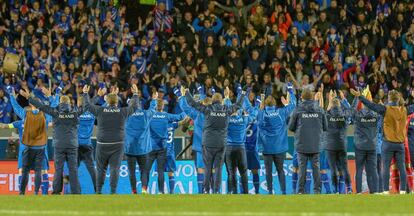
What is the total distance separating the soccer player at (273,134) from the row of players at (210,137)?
2cm

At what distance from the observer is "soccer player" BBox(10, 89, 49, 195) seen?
22578mm

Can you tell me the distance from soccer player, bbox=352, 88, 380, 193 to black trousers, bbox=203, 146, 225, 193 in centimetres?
273

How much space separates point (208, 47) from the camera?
3088cm

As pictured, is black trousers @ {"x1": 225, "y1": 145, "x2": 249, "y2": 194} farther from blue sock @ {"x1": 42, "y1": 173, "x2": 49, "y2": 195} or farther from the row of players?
blue sock @ {"x1": 42, "y1": 173, "x2": 49, "y2": 195}

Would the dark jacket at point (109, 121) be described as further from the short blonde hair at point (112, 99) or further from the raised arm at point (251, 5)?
the raised arm at point (251, 5)

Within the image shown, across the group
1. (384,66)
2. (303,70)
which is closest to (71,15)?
Result: (303,70)

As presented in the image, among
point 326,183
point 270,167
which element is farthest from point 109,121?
point 326,183

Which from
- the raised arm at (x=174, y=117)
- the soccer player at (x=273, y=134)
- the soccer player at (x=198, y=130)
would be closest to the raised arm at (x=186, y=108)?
the soccer player at (x=198, y=130)

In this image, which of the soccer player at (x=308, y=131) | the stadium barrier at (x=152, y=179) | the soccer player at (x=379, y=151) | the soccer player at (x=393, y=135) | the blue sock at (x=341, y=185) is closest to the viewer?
the soccer player at (x=393, y=135)

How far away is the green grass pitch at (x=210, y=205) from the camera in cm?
1538

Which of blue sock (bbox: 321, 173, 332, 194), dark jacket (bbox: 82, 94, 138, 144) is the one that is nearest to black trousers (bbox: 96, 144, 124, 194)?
dark jacket (bbox: 82, 94, 138, 144)

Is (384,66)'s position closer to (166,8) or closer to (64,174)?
(166,8)

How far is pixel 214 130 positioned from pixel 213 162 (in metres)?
0.71

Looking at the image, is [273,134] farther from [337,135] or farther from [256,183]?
[337,135]
